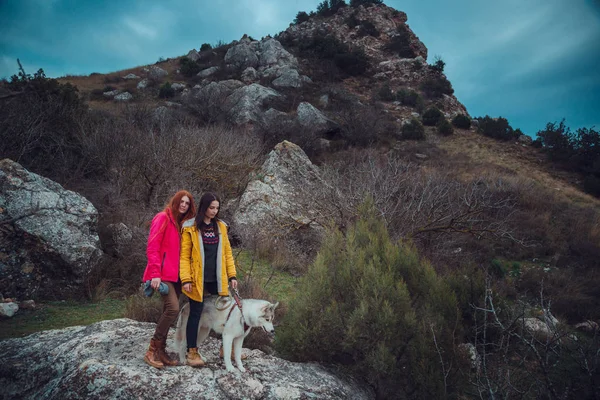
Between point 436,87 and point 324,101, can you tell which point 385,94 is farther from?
point 324,101

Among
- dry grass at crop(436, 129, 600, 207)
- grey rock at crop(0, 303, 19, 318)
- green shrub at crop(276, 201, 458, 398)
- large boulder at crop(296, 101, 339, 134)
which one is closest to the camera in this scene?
green shrub at crop(276, 201, 458, 398)

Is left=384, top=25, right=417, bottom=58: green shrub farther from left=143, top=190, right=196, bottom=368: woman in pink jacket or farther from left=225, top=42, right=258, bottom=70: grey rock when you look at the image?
left=143, top=190, right=196, bottom=368: woman in pink jacket

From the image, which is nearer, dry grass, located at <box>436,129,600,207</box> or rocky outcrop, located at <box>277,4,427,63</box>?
dry grass, located at <box>436,129,600,207</box>

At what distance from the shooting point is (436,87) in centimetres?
2977

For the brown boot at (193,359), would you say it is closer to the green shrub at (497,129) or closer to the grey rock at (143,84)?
the green shrub at (497,129)

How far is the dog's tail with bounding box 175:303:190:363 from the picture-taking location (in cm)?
321

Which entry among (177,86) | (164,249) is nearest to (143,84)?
(177,86)

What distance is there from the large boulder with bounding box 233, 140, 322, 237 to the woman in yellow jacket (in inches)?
238

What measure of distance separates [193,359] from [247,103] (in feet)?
58.6

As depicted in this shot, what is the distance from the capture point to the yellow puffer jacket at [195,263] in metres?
3.14

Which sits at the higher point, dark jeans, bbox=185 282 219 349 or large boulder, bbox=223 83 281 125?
large boulder, bbox=223 83 281 125

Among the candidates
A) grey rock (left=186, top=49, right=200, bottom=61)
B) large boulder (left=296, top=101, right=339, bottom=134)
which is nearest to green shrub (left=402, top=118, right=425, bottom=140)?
large boulder (left=296, top=101, right=339, bottom=134)

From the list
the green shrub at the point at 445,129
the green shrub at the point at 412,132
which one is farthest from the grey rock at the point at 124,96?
the green shrub at the point at 445,129

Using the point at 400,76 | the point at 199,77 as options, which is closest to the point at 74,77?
the point at 199,77
